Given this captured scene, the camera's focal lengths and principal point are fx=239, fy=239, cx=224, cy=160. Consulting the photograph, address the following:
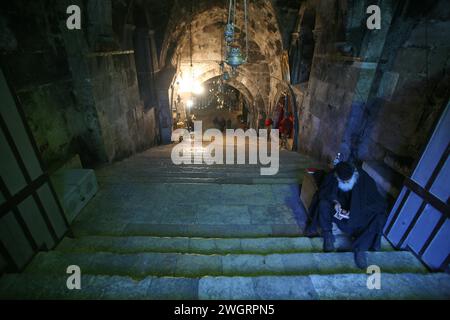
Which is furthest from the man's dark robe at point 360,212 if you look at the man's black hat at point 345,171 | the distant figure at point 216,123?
the distant figure at point 216,123

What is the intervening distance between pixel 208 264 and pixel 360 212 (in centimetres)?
209

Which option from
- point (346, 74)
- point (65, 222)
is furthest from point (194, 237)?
point (346, 74)

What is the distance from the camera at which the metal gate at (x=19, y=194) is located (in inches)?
100

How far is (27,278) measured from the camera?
7.98ft

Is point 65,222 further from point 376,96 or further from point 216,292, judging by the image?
point 376,96

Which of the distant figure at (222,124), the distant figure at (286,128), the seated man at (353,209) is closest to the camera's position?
the seated man at (353,209)

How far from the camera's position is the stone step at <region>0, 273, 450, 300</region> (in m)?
2.33

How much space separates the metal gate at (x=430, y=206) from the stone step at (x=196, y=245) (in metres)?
0.42

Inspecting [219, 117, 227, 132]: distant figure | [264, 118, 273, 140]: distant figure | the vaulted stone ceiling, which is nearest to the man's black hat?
the vaulted stone ceiling

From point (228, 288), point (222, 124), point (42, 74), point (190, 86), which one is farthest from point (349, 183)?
point (222, 124)

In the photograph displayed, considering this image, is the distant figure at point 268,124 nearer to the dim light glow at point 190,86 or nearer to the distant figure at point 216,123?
the dim light glow at point 190,86

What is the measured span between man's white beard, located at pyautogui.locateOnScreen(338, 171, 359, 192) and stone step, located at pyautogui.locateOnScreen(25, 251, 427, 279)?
2.92 feet

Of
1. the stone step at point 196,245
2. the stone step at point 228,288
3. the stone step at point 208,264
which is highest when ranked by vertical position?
the stone step at point 228,288

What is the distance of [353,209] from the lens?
3172mm
